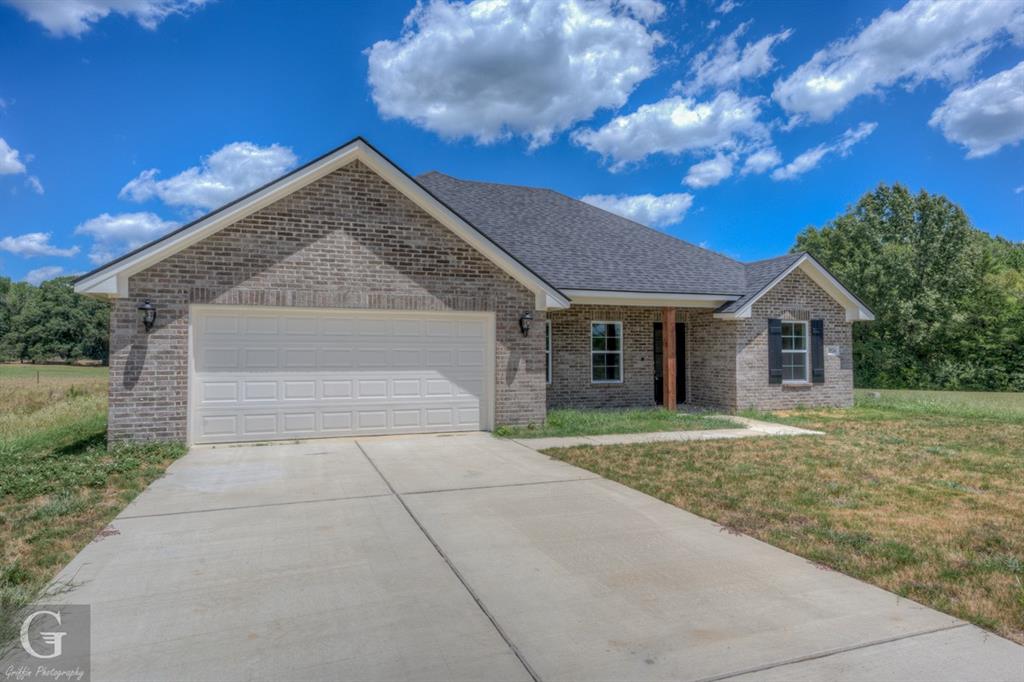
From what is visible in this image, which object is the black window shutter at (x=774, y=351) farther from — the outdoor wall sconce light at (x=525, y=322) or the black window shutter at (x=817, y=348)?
the outdoor wall sconce light at (x=525, y=322)

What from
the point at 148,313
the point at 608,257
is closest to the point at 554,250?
the point at 608,257

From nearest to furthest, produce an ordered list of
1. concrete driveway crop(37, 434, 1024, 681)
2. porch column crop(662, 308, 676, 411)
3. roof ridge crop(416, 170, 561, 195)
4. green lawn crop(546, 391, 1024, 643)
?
1. concrete driveway crop(37, 434, 1024, 681)
2. green lawn crop(546, 391, 1024, 643)
3. porch column crop(662, 308, 676, 411)
4. roof ridge crop(416, 170, 561, 195)

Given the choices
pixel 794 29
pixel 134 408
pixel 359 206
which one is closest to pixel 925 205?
pixel 794 29

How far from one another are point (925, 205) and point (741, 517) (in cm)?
3061

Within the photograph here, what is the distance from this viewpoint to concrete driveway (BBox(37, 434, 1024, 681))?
304cm

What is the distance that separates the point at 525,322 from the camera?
1124 centimetres

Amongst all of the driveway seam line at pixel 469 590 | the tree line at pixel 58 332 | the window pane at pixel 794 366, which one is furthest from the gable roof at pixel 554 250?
the tree line at pixel 58 332

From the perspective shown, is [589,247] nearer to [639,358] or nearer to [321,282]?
[639,358]

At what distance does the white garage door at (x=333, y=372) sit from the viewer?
9508 millimetres

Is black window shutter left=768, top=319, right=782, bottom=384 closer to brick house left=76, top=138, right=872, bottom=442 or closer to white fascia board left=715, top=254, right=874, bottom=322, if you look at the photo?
white fascia board left=715, top=254, right=874, bottom=322

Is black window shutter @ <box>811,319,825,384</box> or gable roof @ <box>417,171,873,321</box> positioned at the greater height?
gable roof @ <box>417,171,873,321</box>

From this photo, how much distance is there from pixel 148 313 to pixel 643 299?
9914 mm

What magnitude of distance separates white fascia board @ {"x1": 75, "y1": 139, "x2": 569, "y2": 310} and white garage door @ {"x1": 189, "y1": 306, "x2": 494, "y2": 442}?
1.04 metres

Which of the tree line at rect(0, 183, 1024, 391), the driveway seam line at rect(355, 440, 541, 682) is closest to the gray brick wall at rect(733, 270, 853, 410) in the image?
the driveway seam line at rect(355, 440, 541, 682)
